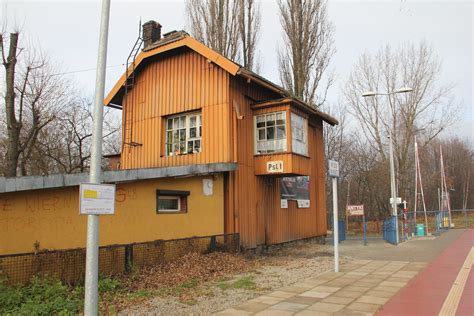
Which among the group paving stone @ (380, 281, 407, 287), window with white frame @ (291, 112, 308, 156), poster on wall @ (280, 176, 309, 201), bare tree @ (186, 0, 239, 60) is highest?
bare tree @ (186, 0, 239, 60)

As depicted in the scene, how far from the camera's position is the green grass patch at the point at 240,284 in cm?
951

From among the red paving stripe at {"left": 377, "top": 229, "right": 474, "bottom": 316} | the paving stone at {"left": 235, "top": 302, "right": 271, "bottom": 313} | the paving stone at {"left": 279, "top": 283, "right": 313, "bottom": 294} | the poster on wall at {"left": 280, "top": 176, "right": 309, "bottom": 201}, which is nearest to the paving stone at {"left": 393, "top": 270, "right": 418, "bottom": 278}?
the red paving stripe at {"left": 377, "top": 229, "right": 474, "bottom": 316}

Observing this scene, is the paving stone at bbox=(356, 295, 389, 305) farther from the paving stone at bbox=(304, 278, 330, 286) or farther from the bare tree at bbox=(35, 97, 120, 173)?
the bare tree at bbox=(35, 97, 120, 173)

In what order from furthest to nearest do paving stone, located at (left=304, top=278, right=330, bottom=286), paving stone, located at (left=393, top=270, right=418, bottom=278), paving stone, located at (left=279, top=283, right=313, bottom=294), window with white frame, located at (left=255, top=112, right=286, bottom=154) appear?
window with white frame, located at (left=255, top=112, right=286, bottom=154) → paving stone, located at (left=393, top=270, right=418, bottom=278) → paving stone, located at (left=304, top=278, right=330, bottom=286) → paving stone, located at (left=279, top=283, right=313, bottom=294)

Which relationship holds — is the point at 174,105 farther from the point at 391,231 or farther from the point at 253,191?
the point at 391,231

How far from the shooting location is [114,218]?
1099cm

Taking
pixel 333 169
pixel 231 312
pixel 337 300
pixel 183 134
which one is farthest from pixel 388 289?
pixel 183 134

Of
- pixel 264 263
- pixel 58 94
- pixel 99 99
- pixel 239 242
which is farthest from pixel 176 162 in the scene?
pixel 58 94

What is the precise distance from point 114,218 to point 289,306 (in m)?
5.51

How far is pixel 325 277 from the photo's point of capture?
1088cm

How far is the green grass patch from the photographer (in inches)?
374

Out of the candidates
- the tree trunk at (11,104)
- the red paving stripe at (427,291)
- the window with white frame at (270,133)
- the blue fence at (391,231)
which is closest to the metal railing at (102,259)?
the window with white frame at (270,133)

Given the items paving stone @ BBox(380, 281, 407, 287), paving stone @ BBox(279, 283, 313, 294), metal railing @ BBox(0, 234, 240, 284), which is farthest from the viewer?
paving stone @ BBox(380, 281, 407, 287)

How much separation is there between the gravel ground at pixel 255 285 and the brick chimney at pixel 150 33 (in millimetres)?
11386
